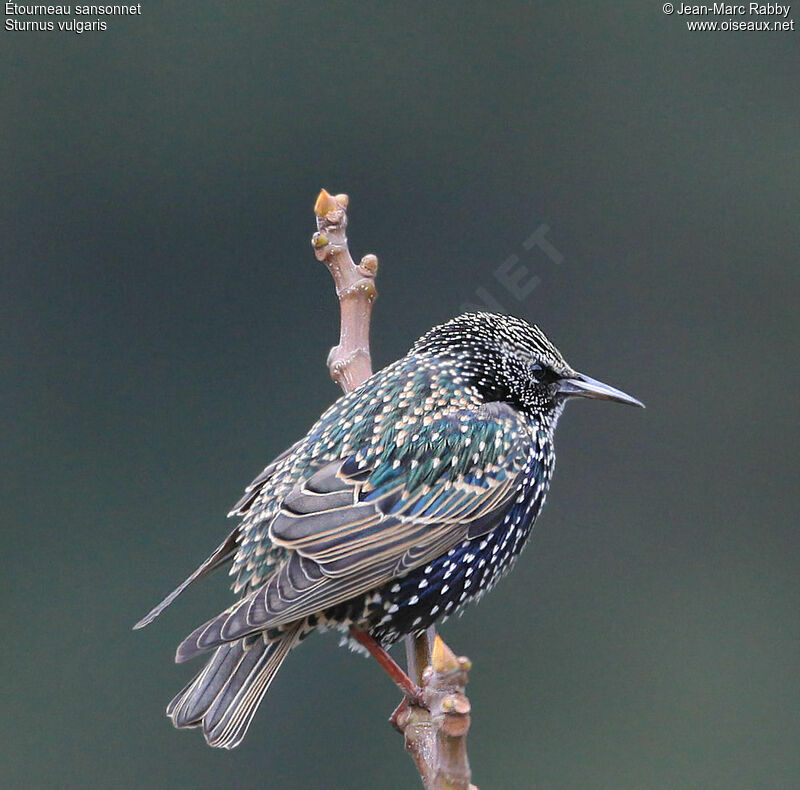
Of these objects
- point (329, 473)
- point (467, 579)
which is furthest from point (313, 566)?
point (467, 579)

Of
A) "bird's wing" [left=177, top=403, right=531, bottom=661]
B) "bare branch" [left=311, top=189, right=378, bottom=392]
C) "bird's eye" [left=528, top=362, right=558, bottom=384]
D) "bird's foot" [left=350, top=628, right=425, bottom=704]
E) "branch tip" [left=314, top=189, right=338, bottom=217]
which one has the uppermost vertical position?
"branch tip" [left=314, top=189, right=338, bottom=217]

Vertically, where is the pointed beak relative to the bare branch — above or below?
below

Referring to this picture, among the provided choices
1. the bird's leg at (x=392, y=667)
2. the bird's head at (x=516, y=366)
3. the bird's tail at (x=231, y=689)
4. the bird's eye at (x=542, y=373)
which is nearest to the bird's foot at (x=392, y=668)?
the bird's leg at (x=392, y=667)

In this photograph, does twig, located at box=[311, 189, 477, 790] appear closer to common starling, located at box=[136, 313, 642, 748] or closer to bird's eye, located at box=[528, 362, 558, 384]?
common starling, located at box=[136, 313, 642, 748]

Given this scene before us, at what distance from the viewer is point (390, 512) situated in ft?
8.82

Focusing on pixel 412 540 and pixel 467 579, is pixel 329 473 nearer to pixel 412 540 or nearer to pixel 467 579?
pixel 412 540

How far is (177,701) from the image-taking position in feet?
8.73

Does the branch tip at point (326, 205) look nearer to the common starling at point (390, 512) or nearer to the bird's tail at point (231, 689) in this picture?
the common starling at point (390, 512)

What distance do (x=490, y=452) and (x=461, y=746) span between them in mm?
1064

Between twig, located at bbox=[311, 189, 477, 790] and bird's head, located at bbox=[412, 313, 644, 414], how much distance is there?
0.65 ft

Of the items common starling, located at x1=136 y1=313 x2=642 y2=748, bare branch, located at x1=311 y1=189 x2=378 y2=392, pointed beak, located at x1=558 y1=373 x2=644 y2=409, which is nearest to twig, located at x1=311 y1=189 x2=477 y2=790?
bare branch, located at x1=311 y1=189 x2=378 y2=392

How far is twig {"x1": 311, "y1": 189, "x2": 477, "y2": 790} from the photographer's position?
1.79 m

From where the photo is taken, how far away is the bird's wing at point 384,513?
254cm

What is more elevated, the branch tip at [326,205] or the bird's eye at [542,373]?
the branch tip at [326,205]
